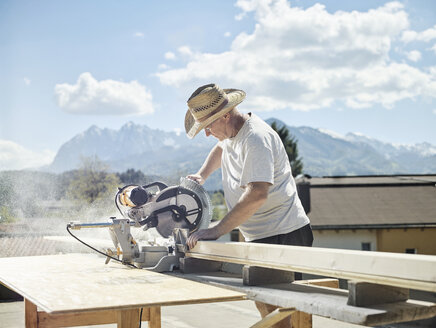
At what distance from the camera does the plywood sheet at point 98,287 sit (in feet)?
6.07

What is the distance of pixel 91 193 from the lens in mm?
63094

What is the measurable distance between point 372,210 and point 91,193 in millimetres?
43239

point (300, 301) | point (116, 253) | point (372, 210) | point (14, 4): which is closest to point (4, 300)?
point (116, 253)

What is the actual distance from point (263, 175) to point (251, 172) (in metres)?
0.06

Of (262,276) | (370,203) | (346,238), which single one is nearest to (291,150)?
(370,203)

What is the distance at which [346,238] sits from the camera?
24.2 m

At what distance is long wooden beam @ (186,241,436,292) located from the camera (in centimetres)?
161

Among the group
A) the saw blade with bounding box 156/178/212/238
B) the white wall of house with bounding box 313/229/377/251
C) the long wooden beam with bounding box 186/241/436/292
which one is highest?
the saw blade with bounding box 156/178/212/238

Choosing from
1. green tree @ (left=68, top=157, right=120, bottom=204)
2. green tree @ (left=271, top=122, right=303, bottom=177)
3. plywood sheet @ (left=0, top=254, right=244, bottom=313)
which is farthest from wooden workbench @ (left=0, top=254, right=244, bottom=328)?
green tree @ (left=68, top=157, right=120, bottom=204)

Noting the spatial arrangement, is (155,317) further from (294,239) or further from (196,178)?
(294,239)

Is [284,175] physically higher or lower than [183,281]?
higher

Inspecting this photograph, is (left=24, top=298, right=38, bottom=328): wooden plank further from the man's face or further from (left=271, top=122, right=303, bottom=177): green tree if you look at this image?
(left=271, top=122, right=303, bottom=177): green tree

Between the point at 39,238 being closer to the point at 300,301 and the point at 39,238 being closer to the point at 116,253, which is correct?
the point at 116,253

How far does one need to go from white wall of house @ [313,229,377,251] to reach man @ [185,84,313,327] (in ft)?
69.8
